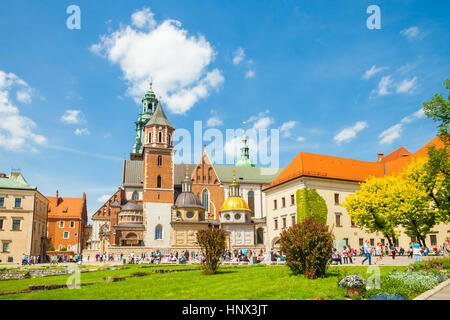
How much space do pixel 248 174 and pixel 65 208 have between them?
1542 inches

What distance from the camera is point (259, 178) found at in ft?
261

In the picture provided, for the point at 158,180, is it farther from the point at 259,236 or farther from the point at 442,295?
the point at 442,295

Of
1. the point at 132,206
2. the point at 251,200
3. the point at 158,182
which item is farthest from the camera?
the point at 251,200

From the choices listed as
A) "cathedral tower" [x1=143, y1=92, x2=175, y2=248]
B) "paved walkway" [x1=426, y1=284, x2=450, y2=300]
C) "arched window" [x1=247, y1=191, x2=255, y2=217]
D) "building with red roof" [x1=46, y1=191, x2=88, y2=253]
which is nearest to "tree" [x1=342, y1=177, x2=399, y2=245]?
"paved walkway" [x1=426, y1=284, x2=450, y2=300]

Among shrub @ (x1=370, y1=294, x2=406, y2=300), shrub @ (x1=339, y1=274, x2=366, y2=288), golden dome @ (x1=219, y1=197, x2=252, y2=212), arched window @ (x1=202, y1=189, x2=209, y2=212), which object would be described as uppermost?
arched window @ (x1=202, y1=189, x2=209, y2=212)

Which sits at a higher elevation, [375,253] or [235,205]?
[235,205]

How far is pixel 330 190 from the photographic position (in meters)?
45.6

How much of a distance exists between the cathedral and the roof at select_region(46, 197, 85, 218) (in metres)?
8.99

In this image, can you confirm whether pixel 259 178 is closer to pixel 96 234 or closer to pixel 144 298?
pixel 96 234

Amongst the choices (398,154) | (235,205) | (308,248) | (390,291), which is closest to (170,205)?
(235,205)

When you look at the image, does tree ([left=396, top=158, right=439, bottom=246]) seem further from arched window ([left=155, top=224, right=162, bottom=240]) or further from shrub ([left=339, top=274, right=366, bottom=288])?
arched window ([left=155, top=224, right=162, bottom=240])

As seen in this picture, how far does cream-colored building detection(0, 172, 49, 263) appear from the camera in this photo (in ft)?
163
